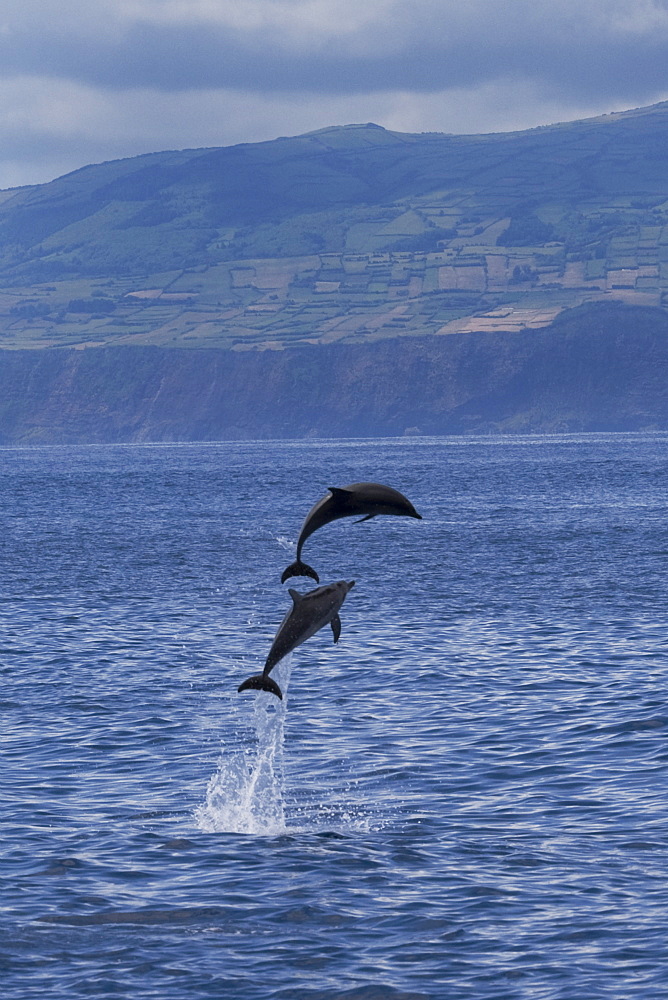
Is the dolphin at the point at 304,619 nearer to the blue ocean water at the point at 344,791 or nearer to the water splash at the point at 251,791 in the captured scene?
the blue ocean water at the point at 344,791

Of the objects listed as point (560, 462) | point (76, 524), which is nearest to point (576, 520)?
point (76, 524)

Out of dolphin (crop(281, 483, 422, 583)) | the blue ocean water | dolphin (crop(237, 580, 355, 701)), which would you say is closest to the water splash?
the blue ocean water

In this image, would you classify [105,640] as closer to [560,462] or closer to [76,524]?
[76,524]

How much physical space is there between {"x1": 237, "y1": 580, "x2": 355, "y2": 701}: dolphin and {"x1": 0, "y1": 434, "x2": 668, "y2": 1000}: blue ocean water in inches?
140

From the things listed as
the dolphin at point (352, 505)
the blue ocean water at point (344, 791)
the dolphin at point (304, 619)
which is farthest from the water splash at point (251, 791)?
the dolphin at point (352, 505)

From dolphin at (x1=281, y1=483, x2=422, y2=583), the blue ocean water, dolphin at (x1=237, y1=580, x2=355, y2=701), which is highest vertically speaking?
dolphin at (x1=281, y1=483, x2=422, y2=583)

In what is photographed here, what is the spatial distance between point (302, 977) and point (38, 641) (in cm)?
2942

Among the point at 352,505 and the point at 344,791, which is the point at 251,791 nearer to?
the point at 344,791

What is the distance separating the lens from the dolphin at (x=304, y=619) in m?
19.1

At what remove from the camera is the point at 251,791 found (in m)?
27.0

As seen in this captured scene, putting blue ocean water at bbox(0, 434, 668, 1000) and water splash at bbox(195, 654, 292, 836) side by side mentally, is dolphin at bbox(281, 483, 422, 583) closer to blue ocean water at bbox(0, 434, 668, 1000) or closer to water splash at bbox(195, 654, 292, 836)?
blue ocean water at bbox(0, 434, 668, 1000)

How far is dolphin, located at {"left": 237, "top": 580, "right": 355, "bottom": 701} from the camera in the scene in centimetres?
1906

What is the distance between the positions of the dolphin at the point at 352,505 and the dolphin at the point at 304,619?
1.77 meters

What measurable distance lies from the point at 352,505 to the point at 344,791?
36.0 ft
